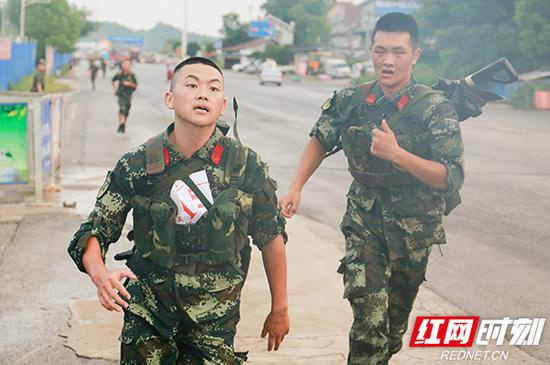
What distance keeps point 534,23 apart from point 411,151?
130 ft

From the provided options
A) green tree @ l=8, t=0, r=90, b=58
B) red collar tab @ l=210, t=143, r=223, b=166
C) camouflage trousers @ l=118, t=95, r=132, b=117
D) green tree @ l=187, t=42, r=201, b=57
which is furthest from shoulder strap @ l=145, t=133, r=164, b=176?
green tree @ l=187, t=42, r=201, b=57

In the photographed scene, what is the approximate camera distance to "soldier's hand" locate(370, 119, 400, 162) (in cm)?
430

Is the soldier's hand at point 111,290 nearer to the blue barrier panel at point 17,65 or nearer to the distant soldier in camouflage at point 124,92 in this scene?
the distant soldier in camouflage at point 124,92

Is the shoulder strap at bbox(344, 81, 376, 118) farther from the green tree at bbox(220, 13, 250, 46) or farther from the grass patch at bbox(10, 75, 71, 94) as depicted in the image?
the green tree at bbox(220, 13, 250, 46)

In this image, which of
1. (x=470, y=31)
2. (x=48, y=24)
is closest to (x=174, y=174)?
(x=470, y=31)

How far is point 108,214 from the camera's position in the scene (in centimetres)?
353

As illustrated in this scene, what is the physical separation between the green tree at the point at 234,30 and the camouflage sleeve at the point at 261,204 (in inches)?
5310

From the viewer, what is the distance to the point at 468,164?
16906mm

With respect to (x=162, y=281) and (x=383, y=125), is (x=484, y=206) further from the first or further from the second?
(x=162, y=281)

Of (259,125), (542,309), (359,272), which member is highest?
(359,272)

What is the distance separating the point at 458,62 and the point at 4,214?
137 feet

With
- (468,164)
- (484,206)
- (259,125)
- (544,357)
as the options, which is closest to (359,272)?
(544,357)

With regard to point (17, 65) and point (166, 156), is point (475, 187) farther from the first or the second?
point (17, 65)

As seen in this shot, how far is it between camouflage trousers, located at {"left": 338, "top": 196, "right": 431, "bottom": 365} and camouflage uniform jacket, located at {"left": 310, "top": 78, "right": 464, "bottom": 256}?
4 centimetres
